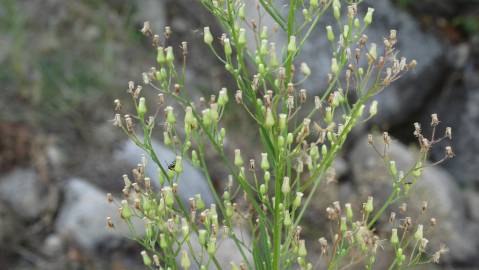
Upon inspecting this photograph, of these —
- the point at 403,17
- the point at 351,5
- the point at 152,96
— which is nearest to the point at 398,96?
the point at 403,17

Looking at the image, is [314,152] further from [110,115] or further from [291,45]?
[110,115]

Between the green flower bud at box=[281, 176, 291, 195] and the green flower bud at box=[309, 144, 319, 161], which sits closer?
the green flower bud at box=[281, 176, 291, 195]

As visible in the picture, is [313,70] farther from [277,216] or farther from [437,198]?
[277,216]

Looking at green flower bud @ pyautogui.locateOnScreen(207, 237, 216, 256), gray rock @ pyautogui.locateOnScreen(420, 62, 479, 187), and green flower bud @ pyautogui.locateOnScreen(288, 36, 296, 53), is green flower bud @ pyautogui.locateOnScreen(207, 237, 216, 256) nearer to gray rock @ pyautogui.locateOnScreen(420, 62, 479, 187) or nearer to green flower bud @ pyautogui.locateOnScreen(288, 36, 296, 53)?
green flower bud @ pyautogui.locateOnScreen(288, 36, 296, 53)

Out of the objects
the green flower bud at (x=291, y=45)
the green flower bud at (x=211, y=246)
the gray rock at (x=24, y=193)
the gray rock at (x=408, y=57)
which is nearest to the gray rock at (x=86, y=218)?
the gray rock at (x=24, y=193)

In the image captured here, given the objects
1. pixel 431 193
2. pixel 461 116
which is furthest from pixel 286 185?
pixel 461 116

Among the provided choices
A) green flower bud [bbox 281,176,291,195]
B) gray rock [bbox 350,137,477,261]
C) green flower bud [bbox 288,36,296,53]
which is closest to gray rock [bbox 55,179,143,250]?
gray rock [bbox 350,137,477,261]

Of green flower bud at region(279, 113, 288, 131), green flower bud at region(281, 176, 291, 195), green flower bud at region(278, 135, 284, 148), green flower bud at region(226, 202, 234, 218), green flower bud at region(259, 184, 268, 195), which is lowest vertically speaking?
green flower bud at region(226, 202, 234, 218)
